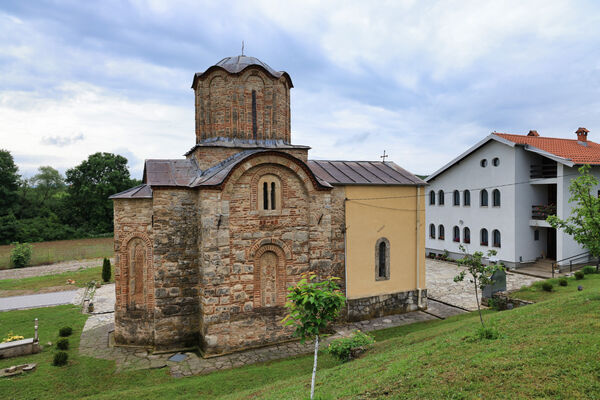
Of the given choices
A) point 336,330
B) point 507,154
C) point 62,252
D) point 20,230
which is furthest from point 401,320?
point 20,230

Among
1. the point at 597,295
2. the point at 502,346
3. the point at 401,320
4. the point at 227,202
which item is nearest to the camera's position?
the point at 502,346

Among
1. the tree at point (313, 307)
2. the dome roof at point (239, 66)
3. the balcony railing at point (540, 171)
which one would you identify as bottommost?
the tree at point (313, 307)

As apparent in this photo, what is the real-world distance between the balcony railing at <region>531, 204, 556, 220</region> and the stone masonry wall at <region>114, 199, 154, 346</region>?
21075mm

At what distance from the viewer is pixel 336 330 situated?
42.0ft

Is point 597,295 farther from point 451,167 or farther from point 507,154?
point 451,167

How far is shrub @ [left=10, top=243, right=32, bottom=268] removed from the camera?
27.0m

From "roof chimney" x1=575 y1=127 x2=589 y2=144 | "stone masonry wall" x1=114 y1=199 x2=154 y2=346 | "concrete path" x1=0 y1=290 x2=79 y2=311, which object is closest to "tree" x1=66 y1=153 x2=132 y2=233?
"concrete path" x1=0 y1=290 x2=79 y2=311

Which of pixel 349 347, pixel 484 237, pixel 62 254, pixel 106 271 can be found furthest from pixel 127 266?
pixel 62 254

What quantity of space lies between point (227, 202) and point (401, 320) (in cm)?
837

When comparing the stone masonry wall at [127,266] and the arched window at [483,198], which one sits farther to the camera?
the arched window at [483,198]

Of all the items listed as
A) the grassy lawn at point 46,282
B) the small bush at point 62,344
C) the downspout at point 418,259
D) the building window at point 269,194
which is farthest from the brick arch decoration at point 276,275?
the grassy lawn at point 46,282

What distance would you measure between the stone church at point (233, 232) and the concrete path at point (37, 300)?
7.98m

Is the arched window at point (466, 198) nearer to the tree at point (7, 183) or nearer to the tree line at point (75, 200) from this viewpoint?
the tree line at point (75, 200)

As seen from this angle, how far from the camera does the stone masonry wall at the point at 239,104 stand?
13430 millimetres
